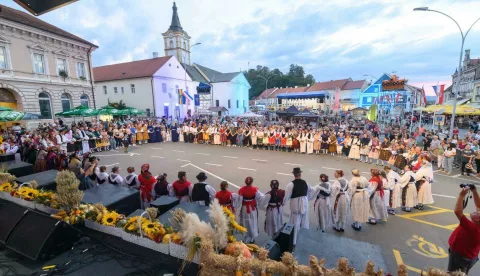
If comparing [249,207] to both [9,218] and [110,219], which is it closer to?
[110,219]

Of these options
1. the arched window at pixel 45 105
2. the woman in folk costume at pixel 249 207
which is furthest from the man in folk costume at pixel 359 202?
the arched window at pixel 45 105

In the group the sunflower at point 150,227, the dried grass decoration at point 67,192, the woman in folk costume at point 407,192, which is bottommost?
the woman in folk costume at point 407,192

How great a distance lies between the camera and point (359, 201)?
603cm

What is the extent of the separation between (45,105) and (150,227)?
27052 millimetres

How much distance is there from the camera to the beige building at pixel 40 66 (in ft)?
63.6

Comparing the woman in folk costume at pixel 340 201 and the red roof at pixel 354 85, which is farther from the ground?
the red roof at pixel 354 85

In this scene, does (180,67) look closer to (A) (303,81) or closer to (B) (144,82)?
(B) (144,82)

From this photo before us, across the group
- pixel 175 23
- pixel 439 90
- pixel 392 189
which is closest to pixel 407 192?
pixel 392 189

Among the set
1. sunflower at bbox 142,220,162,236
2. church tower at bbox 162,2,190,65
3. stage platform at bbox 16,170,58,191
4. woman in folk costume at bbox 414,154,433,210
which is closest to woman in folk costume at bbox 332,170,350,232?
woman in folk costume at bbox 414,154,433,210

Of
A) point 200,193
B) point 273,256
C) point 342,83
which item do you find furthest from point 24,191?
point 342,83

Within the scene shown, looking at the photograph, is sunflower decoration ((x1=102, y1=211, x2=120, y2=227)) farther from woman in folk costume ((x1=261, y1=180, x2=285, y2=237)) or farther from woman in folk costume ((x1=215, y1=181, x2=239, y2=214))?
woman in folk costume ((x1=261, y1=180, x2=285, y2=237))

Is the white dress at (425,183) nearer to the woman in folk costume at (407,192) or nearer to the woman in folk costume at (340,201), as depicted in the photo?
the woman in folk costume at (407,192)

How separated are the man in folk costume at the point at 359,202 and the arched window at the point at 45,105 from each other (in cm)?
2779

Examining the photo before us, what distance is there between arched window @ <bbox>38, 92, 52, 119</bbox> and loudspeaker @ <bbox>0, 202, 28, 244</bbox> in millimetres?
24153
